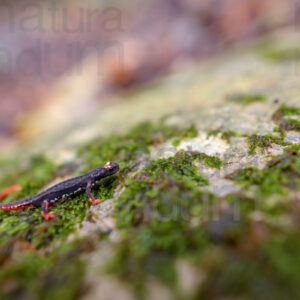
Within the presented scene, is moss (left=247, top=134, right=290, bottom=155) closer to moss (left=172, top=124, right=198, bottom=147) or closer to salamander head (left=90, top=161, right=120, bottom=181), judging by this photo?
moss (left=172, top=124, right=198, bottom=147)

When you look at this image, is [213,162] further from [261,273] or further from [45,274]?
[45,274]

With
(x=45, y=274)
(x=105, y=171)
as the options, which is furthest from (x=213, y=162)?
(x=45, y=274)

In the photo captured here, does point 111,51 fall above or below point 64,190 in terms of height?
above

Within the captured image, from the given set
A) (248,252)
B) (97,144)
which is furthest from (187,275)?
(97,144)

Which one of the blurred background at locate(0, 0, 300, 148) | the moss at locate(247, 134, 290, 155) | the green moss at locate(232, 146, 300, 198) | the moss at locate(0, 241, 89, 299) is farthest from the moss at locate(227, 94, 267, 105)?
the blurred background at locate(0, 0, 300, 148)

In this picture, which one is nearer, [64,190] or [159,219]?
[159,219]

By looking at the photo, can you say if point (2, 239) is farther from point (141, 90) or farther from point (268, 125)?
point (141, 90)
